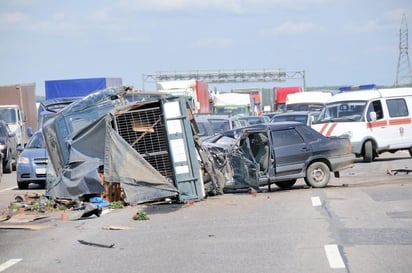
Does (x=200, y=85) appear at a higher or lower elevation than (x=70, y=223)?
higher

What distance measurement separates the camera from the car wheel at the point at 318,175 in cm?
1767

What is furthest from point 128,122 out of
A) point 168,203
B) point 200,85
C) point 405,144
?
point 200,85

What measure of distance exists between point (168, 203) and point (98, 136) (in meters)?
2.09

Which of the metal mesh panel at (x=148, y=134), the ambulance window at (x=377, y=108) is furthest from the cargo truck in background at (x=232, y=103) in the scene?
the metal mesh panel at (x=148, y=134)

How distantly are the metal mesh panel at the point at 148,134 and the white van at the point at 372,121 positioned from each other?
422 inches

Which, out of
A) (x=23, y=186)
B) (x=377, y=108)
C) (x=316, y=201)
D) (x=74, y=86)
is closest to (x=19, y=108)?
(x=74, y=86)

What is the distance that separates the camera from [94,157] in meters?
16.4

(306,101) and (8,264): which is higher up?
(306,101)

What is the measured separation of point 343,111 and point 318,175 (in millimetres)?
8828

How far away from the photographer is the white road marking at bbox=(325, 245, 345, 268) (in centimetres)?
880

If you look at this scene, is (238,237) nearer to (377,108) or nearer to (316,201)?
(316,201)

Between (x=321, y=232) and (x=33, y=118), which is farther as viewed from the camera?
(x=33, y=118)

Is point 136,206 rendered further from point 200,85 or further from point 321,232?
point 200,85

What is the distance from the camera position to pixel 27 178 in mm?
20969
